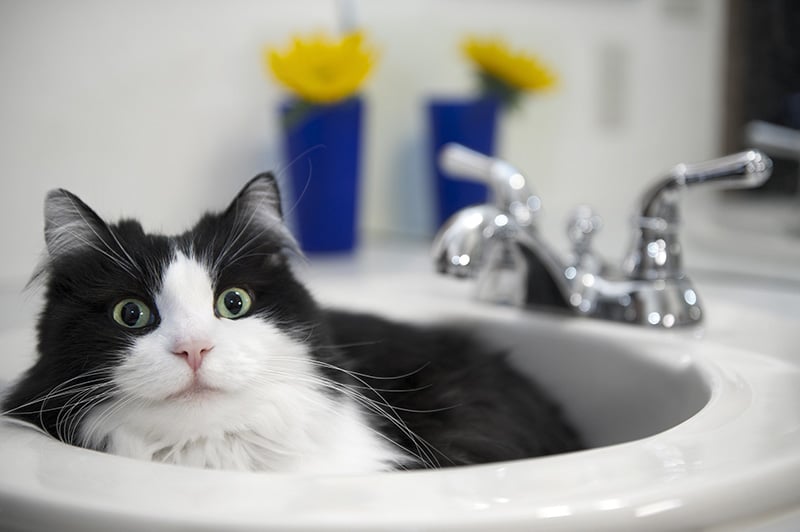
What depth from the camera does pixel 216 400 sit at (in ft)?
2.54

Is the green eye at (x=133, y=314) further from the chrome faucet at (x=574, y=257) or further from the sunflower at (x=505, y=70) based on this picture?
the sunflower at (x=505, y=70)

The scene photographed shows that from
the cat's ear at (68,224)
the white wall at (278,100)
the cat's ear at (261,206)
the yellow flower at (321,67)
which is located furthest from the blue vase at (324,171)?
the cat's ear at (68,224)

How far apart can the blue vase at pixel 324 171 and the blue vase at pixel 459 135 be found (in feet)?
0.92

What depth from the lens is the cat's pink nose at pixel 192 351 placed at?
746 millimetres

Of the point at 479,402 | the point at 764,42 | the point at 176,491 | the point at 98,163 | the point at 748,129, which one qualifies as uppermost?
the point at 764,42

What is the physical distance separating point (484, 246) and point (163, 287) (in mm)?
614

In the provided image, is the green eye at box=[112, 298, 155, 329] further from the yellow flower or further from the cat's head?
the yellow flower

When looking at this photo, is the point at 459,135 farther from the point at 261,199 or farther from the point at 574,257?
the point at 261,199

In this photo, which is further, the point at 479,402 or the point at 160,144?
the point at 160,144

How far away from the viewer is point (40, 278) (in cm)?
90

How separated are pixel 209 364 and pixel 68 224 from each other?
0.23 metres

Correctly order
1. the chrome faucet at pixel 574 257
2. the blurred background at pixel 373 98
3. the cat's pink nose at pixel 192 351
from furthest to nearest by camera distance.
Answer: the blurred background at pixel 373 98 < the chrome faucet at pixel 574 257 < the cat's pink nose at pixel 192 351

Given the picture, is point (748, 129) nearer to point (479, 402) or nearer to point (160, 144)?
point (479, 402)

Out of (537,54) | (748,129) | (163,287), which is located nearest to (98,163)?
(163,287)
